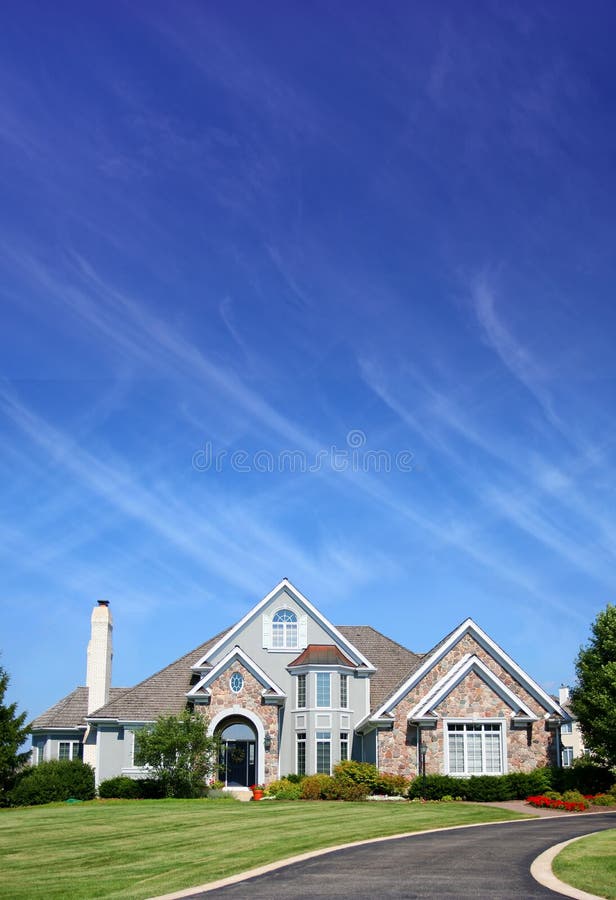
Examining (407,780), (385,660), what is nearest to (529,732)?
(407,780)

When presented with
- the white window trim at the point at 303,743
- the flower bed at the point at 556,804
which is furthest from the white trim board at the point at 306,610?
the flower bed at the point at 556,804

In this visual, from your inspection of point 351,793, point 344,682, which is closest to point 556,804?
point 351,793

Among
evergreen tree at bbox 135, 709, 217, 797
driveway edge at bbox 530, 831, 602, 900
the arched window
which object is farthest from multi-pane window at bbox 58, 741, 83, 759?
driveway edge at bbox 530, 831, 602, 900

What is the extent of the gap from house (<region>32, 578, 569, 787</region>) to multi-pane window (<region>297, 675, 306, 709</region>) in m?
0.08

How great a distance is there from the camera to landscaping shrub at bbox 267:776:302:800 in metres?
38.2

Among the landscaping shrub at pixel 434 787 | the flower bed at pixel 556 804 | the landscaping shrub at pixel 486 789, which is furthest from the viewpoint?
the landscaping shrub at pixel 434 787

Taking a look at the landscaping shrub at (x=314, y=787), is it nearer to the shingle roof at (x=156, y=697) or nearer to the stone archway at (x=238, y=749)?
the stone archway at (x=238, y=749)

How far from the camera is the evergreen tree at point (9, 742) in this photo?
128 feet

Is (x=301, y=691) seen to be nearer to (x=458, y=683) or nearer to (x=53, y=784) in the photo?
(x=458, y=683)

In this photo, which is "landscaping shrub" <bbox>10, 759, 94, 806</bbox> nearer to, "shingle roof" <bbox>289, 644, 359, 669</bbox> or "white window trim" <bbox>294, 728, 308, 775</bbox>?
"white window trim" <bbox>294, 728, 308, 775</bbox>

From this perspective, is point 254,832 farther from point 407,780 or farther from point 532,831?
point 407,780

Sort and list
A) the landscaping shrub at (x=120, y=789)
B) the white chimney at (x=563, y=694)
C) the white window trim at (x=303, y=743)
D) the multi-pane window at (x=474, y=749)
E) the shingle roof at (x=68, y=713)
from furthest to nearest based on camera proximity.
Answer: the white chimney at (x=563, y=694), the shingle roof at (x=68, y=713), the white window trim at (x=303, y=743), the multi-pane window at (x=474, y=749), the landscaping shrub at (x=120, y=789)

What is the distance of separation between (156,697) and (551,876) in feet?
107

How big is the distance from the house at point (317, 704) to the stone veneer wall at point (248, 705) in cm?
5
